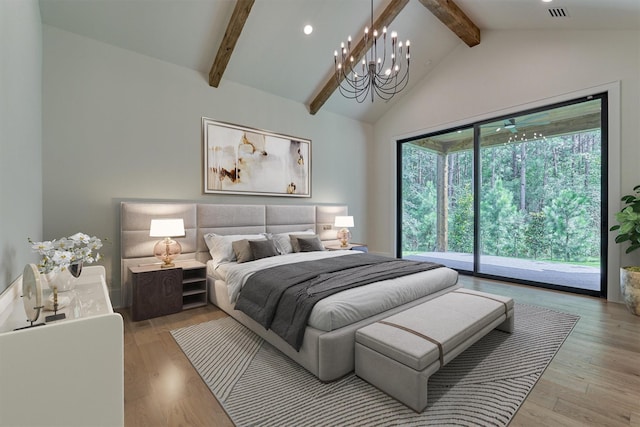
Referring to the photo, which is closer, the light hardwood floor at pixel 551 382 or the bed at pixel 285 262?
the light hardwood floor at pixel 551 382

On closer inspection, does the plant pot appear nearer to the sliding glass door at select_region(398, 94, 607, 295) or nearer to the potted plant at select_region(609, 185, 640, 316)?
the potted plant at select_region(609, 185, 640, 316)

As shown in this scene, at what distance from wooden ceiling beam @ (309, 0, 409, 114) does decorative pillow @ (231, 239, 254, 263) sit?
239cm

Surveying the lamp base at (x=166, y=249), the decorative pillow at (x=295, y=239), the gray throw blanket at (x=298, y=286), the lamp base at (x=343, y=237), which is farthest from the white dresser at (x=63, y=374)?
the lamp base at (x=343, y=237)

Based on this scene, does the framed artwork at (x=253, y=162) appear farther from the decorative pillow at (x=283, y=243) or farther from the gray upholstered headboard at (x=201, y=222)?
the decorative pillow at (x=283, y=243)

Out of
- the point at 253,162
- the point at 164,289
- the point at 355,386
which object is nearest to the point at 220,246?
the point at 164,289

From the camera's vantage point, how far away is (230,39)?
11.5ft

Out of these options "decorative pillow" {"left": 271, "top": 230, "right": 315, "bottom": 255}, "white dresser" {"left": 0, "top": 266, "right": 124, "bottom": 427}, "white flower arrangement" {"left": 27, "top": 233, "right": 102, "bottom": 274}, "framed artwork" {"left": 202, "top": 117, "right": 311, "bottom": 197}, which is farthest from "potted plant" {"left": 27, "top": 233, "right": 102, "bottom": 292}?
"decorative pillow" {"left": 271, "top": 230, "right": 315, "bottom": 255}

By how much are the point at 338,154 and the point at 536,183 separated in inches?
132

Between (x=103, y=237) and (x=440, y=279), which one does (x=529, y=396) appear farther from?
(x=103, y=237)

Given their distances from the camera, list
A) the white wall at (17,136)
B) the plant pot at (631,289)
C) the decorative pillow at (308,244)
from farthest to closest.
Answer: the decorative pillow at (308,244) → the plant pot at (631,289) → the white wall at (17,136)

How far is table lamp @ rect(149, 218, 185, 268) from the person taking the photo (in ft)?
10.5

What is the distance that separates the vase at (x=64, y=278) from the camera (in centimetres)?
167

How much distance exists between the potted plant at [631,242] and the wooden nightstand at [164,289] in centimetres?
487

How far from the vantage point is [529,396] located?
1.80 m
